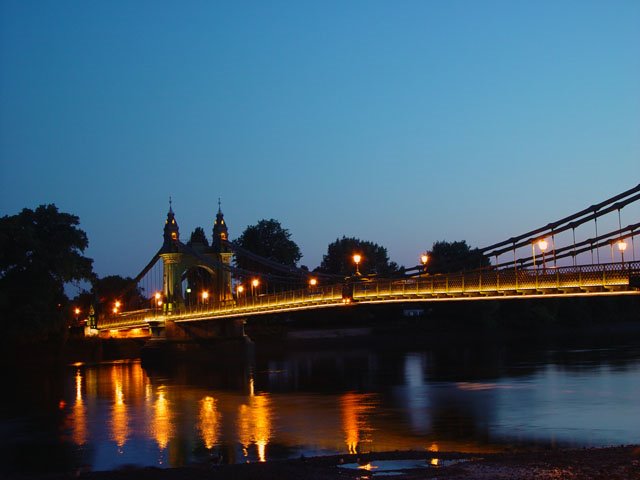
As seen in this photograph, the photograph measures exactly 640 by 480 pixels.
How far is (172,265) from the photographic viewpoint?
90562 millimetres

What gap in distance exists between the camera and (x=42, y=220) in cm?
7412

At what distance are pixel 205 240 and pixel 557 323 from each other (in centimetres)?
5261

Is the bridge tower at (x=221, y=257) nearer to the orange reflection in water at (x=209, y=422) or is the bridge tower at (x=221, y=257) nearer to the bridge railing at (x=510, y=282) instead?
the bridge railing at (x=510, y=282)

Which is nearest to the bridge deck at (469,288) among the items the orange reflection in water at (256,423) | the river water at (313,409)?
the river water at (313,409)

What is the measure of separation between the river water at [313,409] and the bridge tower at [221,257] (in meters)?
16.9

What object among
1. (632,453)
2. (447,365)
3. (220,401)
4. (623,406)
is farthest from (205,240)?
(632,453)

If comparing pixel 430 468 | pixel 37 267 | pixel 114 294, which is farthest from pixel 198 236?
pixel 430 468

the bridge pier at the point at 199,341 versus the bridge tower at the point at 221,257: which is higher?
the bridge tower at the point at 221,257

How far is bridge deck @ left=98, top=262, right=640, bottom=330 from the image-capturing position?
3953 centimetres

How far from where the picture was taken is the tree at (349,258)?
384 ft

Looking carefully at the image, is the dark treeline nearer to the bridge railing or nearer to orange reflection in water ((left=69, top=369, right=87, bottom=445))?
the bridge railing

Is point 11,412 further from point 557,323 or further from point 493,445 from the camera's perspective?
point 557,323

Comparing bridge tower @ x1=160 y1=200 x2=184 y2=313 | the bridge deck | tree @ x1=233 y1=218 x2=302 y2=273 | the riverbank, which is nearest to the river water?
the riverbank

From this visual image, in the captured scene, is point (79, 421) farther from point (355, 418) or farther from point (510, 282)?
point (510, 282)
